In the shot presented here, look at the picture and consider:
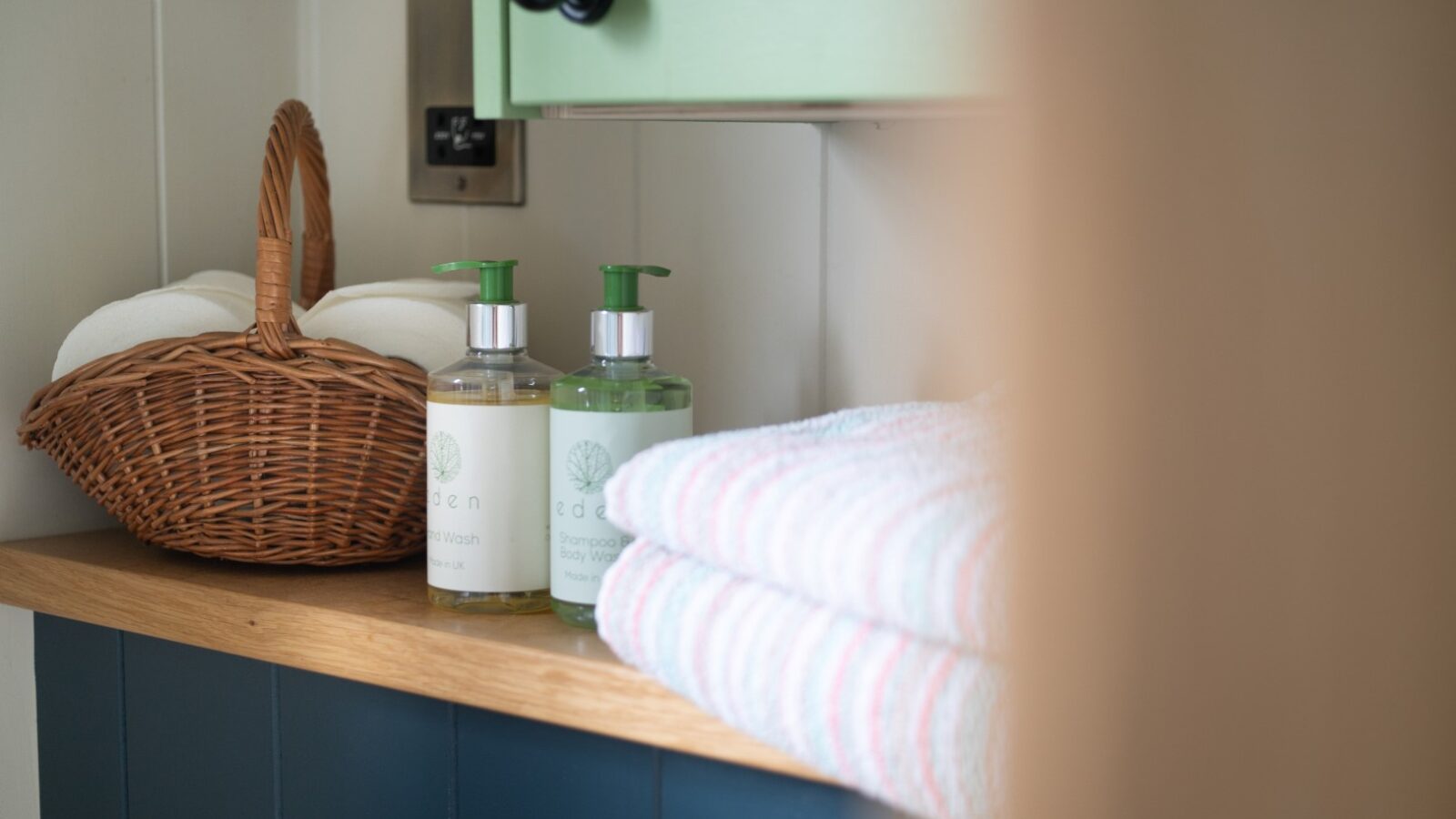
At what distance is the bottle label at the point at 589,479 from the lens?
1.78 ft

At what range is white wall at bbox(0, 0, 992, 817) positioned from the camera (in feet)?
2.36

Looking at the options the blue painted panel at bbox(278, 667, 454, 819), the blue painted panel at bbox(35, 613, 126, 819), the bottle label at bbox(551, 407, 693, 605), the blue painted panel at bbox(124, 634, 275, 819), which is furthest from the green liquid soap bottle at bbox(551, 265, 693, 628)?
the blue painted panel at bbox(35, 613, 126, 819)

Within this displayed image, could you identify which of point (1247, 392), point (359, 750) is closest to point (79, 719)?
point (359, 750)

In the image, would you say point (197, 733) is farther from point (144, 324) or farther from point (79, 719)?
point (144, 324)

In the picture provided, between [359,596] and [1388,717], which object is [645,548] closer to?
[359,596]

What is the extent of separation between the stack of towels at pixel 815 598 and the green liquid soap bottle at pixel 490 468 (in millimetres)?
103

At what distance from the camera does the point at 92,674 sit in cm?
77

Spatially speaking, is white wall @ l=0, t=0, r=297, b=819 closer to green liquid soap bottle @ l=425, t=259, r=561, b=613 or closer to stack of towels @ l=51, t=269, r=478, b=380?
stack of towels @ l=51, t=269, r=478, b=380

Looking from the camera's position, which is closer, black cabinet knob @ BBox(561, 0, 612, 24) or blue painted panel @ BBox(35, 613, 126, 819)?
black cabinet knob @ BBox(561, 0, 612, 24)

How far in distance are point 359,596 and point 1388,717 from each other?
0.55m

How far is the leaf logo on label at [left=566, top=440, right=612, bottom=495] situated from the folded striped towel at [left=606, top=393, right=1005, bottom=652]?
0.20 feet

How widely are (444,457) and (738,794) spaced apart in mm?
195

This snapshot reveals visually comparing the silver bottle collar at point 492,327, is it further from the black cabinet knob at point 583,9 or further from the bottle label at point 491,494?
the black cabinet knob at point 583,9

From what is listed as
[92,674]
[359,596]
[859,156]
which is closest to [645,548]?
[359,596]
